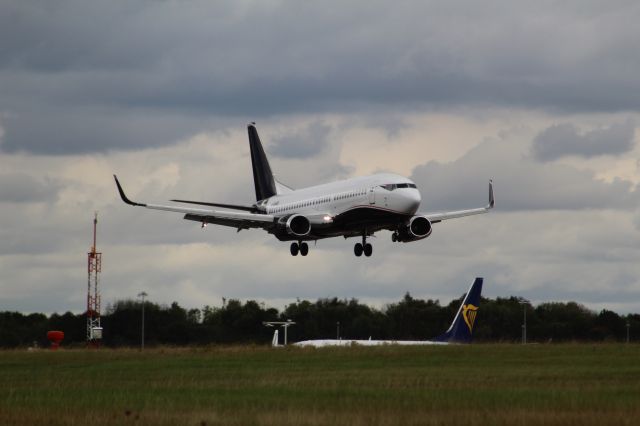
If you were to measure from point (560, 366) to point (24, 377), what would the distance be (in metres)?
23.5

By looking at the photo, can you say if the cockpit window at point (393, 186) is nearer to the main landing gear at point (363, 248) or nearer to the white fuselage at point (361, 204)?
the white fuselage at point (361, 204)

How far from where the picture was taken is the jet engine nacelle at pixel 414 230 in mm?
79500

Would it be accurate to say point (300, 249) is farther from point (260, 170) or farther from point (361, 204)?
point (260, 170)

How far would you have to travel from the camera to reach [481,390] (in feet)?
151

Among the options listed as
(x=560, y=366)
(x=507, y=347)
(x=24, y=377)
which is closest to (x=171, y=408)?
(x=24, y=377)

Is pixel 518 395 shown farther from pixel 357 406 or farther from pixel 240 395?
pixel 240 395

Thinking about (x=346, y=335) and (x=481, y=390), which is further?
(x=346, y=335)

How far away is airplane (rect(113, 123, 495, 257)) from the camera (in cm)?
7681

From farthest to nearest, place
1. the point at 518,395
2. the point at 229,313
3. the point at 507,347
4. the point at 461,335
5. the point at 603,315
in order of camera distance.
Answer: the point at 229,313 → the point at 603,315 → the point at 461,335 → the point at 507,347 → the point at 518,395

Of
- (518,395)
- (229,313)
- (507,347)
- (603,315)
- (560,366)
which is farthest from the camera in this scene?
(229,313)

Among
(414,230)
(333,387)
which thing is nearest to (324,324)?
(414,230)

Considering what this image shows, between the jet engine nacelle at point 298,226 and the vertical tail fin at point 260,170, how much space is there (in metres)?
17.3

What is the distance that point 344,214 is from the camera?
7862cm

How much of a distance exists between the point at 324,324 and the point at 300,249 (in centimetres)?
5189
